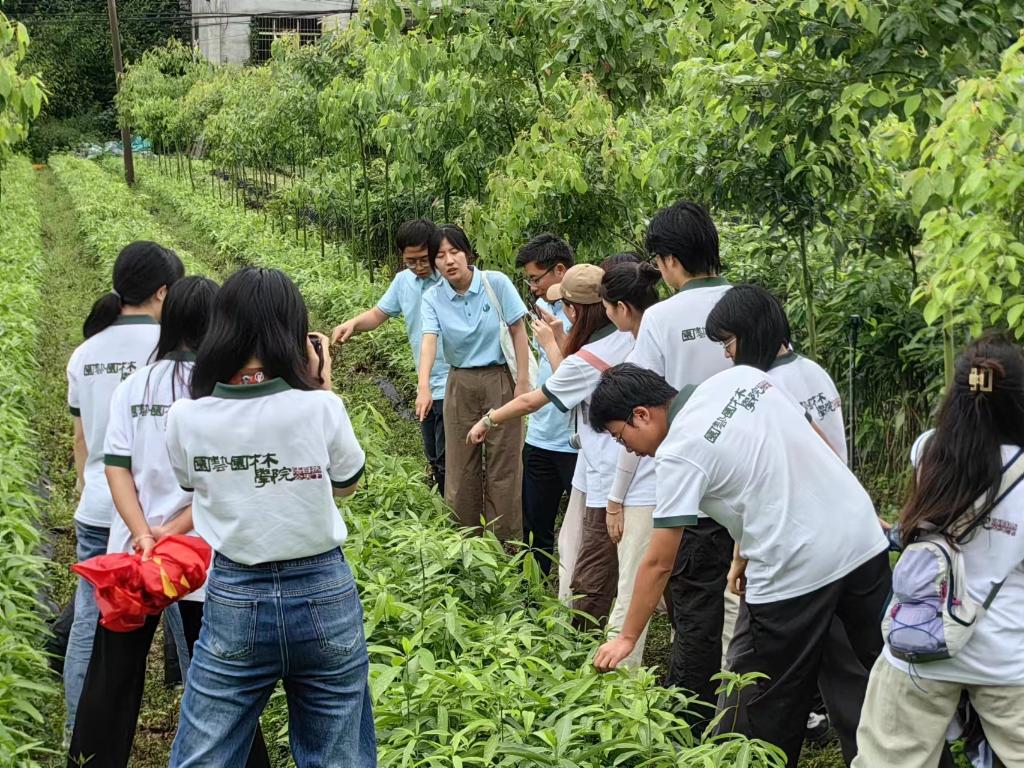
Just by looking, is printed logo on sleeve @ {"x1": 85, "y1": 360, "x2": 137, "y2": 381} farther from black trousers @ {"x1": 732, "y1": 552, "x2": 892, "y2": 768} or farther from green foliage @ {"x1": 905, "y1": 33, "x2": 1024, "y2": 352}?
green foliage @ {"x1": 905, "y1": 33, "x2": 1024, "y2": 352}

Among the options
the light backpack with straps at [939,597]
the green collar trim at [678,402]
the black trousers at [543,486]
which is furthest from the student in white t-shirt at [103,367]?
the light backpack with straps at [939,597]

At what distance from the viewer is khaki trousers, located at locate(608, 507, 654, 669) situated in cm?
441

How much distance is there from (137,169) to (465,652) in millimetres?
36265

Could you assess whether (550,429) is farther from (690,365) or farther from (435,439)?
(435,439)

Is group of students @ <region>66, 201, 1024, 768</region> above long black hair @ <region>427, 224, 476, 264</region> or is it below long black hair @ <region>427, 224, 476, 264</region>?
below

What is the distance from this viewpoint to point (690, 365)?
4371 millimetres

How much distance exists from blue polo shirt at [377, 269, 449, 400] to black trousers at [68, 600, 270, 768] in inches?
118

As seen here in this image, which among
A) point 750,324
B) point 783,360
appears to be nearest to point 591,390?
point 783,360

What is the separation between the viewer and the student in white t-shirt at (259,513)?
3.01 metres

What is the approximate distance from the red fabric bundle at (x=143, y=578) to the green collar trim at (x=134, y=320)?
101 cm

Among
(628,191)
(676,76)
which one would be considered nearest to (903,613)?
(676,76)

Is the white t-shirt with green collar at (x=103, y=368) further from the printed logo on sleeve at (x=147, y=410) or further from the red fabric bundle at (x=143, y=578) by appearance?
the red fabric bundle at (x=143, y=578)

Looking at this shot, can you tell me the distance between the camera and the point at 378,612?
14.5 feet

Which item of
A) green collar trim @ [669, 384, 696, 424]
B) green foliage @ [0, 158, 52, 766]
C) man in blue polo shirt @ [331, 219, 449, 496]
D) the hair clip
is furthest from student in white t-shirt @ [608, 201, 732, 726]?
green foliage @ [0, 158, 52, 766]
